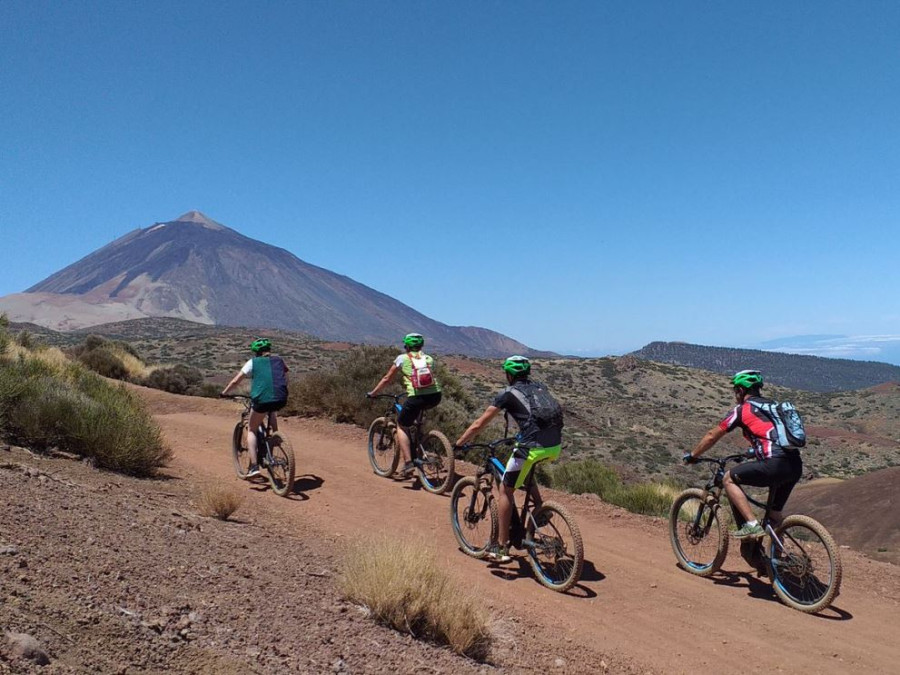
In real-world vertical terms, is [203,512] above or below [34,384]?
below

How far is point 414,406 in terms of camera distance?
377 inches

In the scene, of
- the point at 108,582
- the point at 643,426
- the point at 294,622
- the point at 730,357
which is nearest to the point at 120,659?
the point at 108,582

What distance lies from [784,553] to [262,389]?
264 inches

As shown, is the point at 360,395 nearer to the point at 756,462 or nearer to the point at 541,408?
the point at 541,408

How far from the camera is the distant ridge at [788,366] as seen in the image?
96188 millimetres

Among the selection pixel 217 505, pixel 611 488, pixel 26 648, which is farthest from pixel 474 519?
pixel 611 488

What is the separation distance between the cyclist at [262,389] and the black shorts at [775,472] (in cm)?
590

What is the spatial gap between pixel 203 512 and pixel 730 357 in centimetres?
10903

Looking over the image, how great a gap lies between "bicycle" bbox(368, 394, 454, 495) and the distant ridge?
289 ft

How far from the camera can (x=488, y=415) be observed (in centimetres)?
632

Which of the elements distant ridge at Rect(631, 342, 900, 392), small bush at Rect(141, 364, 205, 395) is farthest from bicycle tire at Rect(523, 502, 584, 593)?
distant ridge at Rect(631, 342, 900, 392)

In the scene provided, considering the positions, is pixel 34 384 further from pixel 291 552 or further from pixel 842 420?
pixel 842 420

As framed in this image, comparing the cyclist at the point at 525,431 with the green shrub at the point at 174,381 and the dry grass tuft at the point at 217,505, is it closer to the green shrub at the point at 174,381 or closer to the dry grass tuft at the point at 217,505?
the dry grass tuft at the point at 217,505

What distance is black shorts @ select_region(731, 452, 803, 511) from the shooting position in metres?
6.21
